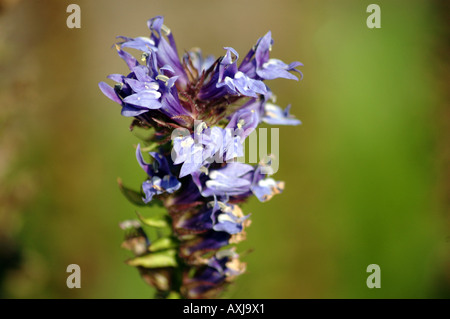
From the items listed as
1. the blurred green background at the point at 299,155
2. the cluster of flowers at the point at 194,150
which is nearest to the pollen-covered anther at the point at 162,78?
the cluster of flowers at the point at 194,150

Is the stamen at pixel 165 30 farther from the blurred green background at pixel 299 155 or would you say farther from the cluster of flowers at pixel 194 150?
the blurred green background at pixel 299 155

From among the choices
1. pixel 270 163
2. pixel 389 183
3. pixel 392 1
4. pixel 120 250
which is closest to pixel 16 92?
pixel 120 250

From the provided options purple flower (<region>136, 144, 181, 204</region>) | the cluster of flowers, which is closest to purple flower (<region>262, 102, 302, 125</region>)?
the cluster of flowers

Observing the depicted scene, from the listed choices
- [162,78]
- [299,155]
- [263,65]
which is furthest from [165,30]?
[299,155]

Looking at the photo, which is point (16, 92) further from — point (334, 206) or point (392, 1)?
point (392, 1)

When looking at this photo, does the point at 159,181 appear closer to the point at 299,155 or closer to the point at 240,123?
the point at 240,123

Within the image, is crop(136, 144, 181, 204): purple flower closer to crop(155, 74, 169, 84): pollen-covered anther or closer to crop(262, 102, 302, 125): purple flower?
crop(155, 74, 169, 84): pollen-covered anther
